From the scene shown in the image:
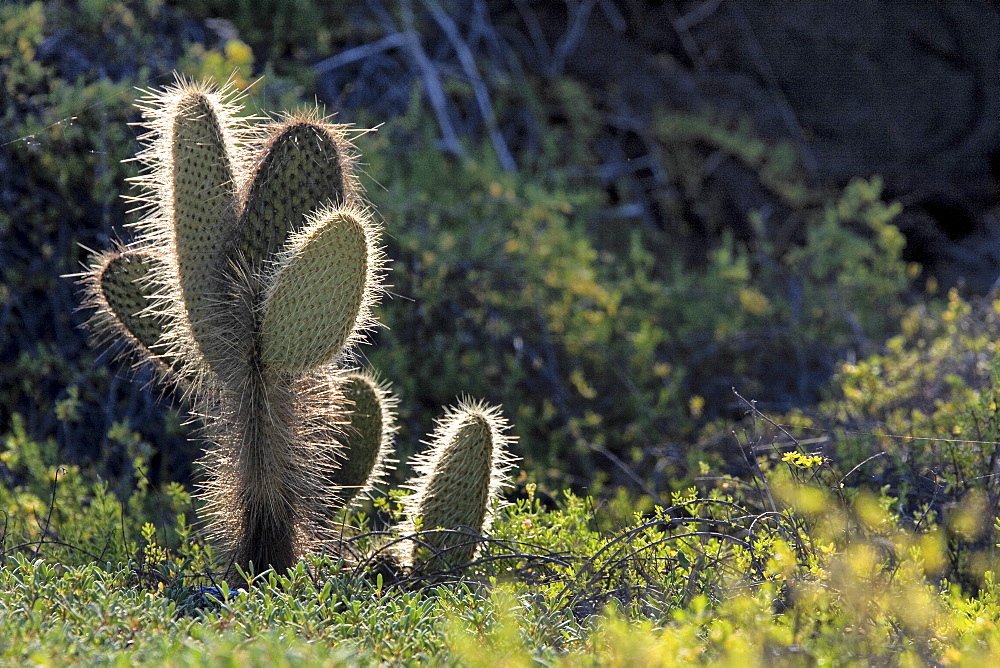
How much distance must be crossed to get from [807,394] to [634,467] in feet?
4.74

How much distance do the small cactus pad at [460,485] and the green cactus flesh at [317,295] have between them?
52 centimetres

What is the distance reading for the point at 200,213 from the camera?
2.95 m

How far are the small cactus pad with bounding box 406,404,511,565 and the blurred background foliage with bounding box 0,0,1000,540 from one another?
0.74m

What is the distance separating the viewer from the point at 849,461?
12.5ft

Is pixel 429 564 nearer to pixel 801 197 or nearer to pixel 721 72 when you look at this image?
pixel 801 197

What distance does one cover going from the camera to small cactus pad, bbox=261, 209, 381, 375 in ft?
9.02

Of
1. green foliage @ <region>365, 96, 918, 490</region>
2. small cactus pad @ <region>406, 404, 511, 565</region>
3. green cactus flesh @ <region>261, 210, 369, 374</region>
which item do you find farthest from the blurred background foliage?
green cactus flesh @ <region>261, 210, 369, 374</region>

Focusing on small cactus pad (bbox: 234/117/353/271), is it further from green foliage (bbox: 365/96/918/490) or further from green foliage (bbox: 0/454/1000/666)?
green foliage (bbox: 365/96/918/490)

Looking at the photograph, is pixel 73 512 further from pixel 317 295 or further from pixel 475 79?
pixel 475 79

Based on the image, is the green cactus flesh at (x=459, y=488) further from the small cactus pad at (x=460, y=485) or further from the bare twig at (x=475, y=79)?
the bare twig at (x=475, y=79)

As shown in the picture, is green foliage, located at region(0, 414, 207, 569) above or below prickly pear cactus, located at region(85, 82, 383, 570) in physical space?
below

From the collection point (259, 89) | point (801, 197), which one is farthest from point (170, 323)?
point (801, 197)

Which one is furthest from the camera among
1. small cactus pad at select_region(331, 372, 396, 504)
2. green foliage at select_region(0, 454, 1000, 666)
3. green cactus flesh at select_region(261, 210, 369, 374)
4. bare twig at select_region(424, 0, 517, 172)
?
bare twig at select_region(424, 0, 517, 172)

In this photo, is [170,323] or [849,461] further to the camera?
[849,461]
